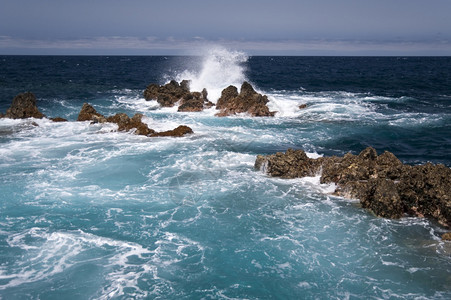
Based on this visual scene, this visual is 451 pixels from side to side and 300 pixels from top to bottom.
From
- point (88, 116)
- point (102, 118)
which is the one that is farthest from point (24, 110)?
point (102, 118)

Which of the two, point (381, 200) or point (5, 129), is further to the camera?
point (5, 129)

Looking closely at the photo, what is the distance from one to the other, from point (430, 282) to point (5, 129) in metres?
29.7

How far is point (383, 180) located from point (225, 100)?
23.9m

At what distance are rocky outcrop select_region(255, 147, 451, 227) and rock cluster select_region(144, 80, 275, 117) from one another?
660 inches

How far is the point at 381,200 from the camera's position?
14.9m

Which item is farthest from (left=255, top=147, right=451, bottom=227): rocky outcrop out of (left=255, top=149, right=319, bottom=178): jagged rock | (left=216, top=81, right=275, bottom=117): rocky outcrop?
(left=216, top=81, right=275, bottom=117): rocky outcrop

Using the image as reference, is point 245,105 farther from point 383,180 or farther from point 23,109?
point 383,180

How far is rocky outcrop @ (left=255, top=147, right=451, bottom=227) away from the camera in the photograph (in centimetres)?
1480

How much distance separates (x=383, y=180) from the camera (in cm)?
1581

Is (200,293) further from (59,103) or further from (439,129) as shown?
(59,103)

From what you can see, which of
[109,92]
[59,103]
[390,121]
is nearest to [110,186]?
[390,121]

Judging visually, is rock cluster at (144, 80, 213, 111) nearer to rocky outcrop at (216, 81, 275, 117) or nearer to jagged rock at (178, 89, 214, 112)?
jagged rock at (178, 89, 214, 112)

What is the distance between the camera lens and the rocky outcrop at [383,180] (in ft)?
48.5

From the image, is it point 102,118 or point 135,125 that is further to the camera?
point 102,118
